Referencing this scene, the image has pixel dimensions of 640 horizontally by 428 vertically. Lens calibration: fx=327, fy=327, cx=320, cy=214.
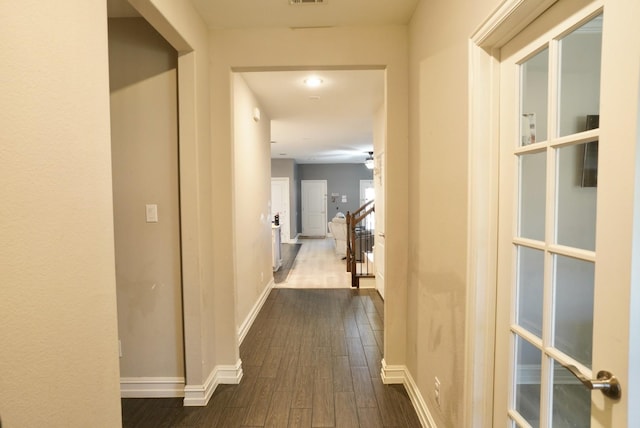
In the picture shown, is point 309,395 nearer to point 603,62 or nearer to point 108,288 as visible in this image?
point 108,288

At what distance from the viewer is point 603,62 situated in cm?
79

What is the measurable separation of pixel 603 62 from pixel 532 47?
397 millimetres

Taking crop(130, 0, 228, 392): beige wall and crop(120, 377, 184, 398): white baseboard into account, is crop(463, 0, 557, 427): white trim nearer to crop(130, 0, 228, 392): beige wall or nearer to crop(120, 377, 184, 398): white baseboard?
crop(130, 0, 228, 392): beige wall


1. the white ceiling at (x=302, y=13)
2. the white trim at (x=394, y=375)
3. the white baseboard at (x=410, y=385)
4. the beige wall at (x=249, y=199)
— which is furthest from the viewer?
the beige wall at (x=249, y=199)

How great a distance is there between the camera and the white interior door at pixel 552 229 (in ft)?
2.89

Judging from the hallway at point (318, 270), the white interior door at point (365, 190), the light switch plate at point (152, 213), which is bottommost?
the hallway at point (318, 270)

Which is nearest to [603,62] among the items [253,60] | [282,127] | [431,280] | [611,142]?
[611,142]

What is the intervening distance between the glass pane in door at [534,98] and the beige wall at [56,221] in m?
1.51

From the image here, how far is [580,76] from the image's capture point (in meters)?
0.93

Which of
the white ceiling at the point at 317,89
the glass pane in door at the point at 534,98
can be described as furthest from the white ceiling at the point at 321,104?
the glass pane in door at the point at 534,98

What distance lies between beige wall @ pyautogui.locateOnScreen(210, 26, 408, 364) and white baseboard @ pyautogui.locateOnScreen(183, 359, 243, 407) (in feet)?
4.64

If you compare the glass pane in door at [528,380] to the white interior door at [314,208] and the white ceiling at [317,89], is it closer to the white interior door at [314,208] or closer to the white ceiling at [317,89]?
the white ceiling at [317,89]

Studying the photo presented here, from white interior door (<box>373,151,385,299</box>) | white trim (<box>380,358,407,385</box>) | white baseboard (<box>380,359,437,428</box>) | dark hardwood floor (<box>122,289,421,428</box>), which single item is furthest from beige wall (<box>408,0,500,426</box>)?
white interior door (<box>373,151,385,299</box>)

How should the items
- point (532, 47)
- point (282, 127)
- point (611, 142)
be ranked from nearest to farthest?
1. point (611, 142)
2. point (532, 47)
3. point (282, 127)
